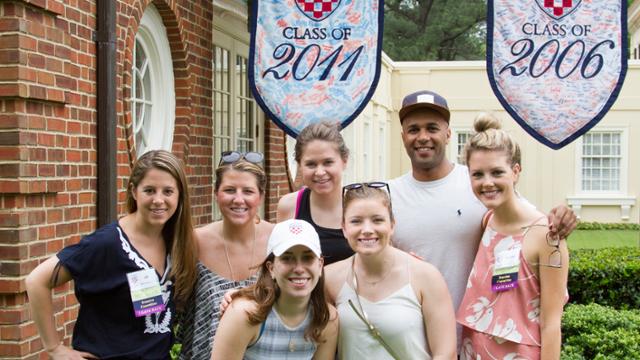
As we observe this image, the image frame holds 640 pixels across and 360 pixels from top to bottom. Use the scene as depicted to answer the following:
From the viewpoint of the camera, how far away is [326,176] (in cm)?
341

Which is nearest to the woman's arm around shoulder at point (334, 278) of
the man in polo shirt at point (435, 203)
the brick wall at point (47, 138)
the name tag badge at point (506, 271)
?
the man in polo shirt at point (435, 203)

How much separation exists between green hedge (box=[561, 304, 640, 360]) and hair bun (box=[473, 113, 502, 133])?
7.97ft

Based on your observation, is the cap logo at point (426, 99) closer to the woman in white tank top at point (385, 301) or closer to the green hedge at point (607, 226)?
the woman in white tank top at point (385, 301)

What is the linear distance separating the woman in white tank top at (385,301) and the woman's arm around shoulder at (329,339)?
32 mm

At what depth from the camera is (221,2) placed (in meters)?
7.73

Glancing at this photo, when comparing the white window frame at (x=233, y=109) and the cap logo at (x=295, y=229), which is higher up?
the white window frame at (x=233, y=109)

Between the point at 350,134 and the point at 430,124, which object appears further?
the point at 350,134

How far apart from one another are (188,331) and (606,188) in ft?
70.6

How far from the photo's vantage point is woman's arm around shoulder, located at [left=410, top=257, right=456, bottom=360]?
2.79m

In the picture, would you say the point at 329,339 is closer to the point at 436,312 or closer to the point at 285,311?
the point at 285,311

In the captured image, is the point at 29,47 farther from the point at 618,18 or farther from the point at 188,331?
the point at 618,18

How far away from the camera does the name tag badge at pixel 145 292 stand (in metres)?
2.89

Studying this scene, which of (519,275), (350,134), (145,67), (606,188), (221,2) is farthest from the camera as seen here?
(606,188)

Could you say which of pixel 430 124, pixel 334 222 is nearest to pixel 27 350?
pixel 334 222
